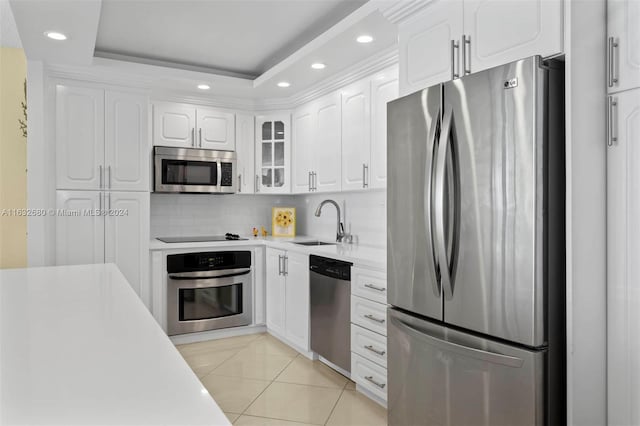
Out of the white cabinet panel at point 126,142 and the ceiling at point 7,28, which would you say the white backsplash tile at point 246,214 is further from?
the ceiling at point 7,28

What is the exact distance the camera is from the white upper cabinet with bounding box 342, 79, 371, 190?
3.37 metres

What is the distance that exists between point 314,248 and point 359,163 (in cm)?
75

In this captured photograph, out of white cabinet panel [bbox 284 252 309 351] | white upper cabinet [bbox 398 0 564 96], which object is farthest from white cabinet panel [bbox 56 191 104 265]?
white upper cabinet [bbox 398 0 564 96]

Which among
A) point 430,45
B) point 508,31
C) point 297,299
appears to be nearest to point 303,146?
point 297,299

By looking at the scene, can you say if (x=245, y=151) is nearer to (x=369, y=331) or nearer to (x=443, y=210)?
(x=369, y=331)

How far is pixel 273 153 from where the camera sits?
461 cm

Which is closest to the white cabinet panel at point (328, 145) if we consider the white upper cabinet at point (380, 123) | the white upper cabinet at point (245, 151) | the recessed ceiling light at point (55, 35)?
the white upper cabinet at point (380, 123)

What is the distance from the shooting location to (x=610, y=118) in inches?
65.9

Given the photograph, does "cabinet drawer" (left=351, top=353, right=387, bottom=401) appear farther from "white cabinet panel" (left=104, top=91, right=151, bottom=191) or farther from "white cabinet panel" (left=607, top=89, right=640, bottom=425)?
"white cabinet panel" (left=104, top=91, right=151, bottom=191)

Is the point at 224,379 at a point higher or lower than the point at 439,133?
lower

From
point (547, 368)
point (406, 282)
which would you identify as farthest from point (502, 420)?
point (406, 282)

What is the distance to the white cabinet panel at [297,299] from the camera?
359cm

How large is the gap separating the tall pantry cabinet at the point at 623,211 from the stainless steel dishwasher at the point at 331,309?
1632 millimetres

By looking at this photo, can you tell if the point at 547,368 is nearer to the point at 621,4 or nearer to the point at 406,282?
the point at 406,282
